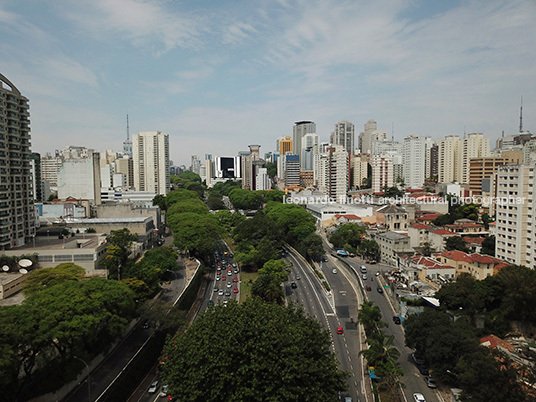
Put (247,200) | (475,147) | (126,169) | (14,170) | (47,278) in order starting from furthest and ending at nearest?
(126,169) < (475,147) < (247,200) < (14,170) < (47,278)

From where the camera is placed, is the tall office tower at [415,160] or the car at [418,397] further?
the tall office tower at [415,160]

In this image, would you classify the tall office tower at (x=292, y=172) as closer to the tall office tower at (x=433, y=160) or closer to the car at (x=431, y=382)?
the tall office tower at (x=433, y=160)

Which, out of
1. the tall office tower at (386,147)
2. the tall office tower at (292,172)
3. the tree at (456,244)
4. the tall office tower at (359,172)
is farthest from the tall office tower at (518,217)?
the tall office tower at (386,147)

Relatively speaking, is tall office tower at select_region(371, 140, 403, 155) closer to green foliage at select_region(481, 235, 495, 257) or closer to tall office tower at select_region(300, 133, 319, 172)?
tall office tower at select_region(300, 133, 319, 172)

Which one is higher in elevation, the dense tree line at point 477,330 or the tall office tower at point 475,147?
the tall office tower at point 475,147

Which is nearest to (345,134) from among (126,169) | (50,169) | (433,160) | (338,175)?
(433,160)

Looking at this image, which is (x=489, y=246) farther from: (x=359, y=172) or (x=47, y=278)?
(x=359, y=172)
